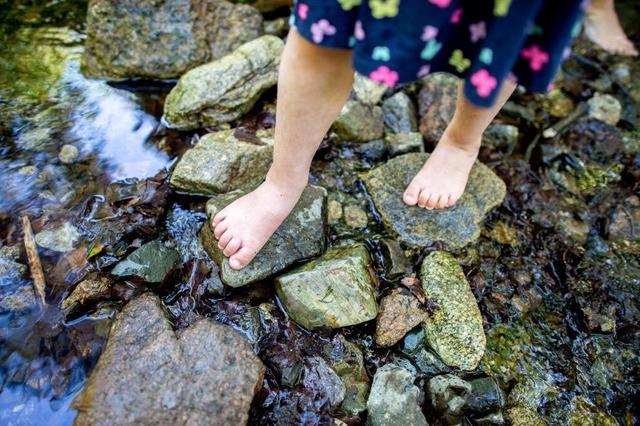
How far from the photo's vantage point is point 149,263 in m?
1.77

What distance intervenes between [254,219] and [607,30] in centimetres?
335

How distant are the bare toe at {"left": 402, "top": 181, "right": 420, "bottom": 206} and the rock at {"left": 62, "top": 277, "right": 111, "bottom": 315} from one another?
1.30 m

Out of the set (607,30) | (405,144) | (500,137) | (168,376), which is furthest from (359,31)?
(607,30)

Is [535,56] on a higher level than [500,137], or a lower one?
higher

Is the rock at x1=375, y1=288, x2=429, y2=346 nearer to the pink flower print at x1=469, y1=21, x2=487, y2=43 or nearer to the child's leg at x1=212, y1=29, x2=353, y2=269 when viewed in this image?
the child's leg at x1=212, y1=29, x2=353, y2=269

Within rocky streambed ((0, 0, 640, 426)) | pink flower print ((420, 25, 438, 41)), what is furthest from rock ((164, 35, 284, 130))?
pink flower print ((420, 25, 438, 41))

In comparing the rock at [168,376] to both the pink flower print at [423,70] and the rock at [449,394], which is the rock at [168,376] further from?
the pink flower print at [423,70]

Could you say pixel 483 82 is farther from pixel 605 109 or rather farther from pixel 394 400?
pixel 605 109

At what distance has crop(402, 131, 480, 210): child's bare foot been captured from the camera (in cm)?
201

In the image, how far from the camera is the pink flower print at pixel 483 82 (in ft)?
3.35

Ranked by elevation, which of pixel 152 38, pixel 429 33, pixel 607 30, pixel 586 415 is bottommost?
pixel 586 415

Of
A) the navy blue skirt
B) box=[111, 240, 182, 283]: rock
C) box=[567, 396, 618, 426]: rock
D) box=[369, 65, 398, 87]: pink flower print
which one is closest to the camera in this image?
the navy blue skirt

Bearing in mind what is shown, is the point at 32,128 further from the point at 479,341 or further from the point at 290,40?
the point at 479,341

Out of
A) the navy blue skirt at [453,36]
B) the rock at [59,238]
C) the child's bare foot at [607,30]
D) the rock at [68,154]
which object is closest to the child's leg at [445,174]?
the navy blue skirt at [453,36]
